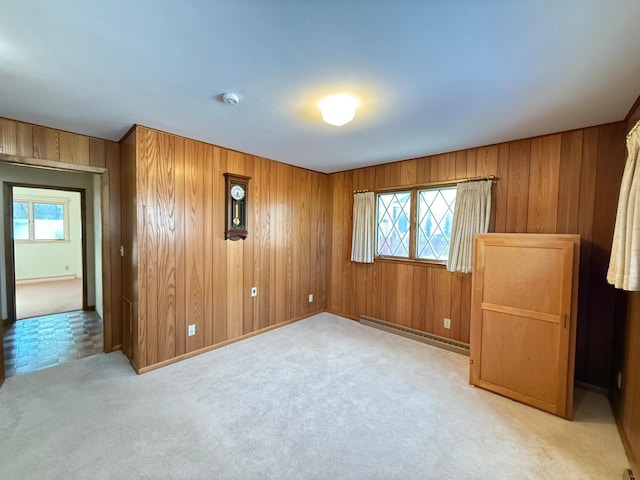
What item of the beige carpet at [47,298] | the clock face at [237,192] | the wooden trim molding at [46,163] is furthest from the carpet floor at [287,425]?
the beige carpet at [47,298]

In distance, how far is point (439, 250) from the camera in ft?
11.2

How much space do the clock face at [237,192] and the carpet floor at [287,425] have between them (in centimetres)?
185

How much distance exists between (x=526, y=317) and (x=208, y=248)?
3.15m

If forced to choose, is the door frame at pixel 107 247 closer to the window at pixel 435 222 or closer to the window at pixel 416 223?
the window at pixel 416 223

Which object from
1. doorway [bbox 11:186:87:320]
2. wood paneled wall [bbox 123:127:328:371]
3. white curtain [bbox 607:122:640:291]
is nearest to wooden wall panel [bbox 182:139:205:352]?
wood paneled wall [bbox 123:127:328:371]

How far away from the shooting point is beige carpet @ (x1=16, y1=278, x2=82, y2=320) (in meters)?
4.37

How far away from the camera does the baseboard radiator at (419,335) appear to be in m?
3.14

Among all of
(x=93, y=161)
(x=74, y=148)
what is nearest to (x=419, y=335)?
(x=93, y=161)

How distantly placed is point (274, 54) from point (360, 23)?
49 cm

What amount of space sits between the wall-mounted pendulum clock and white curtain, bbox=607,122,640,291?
128 inches

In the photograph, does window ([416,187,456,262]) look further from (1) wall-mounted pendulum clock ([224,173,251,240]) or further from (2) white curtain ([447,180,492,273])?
(1) wall-mounted pendulum clock ([224,173,251,240])

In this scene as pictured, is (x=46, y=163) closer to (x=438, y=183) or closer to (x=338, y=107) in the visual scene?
(x=338, y=107)

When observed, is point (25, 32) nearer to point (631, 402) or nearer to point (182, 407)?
point (182, 407)

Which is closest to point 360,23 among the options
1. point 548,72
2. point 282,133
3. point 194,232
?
point 548,72
